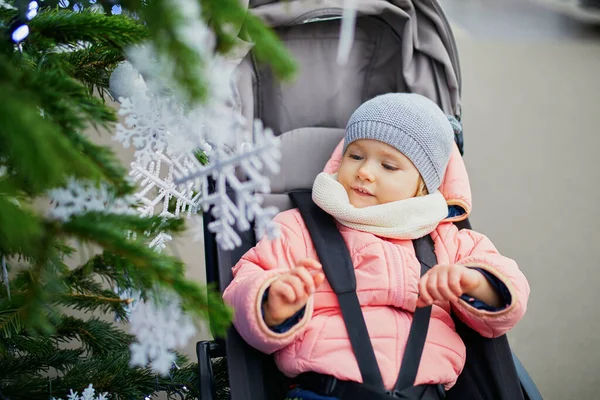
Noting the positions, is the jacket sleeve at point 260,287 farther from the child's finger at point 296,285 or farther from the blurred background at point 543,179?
the blurred background at point 543,179

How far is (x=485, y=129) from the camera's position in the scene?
125 inches

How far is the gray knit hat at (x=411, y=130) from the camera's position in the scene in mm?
1301

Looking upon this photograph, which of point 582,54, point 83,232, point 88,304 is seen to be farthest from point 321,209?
point 582,54

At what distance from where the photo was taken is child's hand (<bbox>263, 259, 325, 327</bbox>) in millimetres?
973

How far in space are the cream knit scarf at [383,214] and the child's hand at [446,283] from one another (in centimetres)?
18

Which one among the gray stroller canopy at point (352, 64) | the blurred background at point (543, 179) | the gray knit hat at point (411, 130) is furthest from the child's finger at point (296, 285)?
the blurred background at point (543, 179)

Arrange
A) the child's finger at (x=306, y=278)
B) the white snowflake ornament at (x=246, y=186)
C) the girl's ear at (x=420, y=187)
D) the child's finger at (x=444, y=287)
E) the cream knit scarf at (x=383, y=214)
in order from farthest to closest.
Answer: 1. the girl's ear at (x=420, y=187)
2. the cream knit scarf at (x=383, y=214)
3. the child's finger at (x=444, y=287)
4. the child's finger at (x=306, y=278)
5. the white snowflake ornament at (x=246, y=186)

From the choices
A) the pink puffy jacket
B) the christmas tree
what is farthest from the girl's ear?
the christmas tree

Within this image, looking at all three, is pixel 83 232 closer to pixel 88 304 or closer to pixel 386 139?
pixel 88 304

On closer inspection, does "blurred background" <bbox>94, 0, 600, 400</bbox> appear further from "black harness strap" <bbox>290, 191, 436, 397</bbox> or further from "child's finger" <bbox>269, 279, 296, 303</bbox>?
"child's finger" <bbox>269, 279, 296, 303</bbox>

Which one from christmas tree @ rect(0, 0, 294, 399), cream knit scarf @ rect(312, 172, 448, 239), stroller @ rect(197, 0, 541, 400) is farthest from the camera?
stroller @ rect(197, 0, 541, 400)

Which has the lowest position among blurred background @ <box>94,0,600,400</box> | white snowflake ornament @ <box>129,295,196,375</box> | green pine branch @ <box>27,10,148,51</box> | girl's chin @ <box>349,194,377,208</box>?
blurred background @ <box>94,0,600,400</box>

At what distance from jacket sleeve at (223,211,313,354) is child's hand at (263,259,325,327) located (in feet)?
0.06

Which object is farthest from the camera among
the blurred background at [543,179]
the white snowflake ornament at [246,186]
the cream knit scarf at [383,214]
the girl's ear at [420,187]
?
the blurred background at [543,179]
